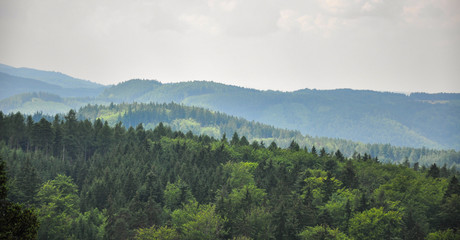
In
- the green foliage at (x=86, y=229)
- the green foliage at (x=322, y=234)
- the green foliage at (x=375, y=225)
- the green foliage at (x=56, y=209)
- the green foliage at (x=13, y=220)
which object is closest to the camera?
the green foliage at (x=13, y=220)

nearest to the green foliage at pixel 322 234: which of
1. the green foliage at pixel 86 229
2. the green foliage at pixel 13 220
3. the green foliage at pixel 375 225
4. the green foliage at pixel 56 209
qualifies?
the green foliage at pixel 375 225

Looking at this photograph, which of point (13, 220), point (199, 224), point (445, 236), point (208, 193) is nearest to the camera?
point (13, 220)

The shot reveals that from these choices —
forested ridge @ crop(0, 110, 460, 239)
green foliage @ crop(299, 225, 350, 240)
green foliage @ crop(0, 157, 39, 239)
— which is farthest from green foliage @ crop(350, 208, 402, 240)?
green foliage @ crop(0, 157, 39, 239)

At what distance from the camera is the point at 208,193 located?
11025 cm

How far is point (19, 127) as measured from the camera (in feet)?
473

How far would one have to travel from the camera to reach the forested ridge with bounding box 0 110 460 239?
84.6 m

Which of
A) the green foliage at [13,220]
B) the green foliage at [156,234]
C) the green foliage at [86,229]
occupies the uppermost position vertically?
the green foliage at [13,220]

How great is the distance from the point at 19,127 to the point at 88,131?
2309 centimetres

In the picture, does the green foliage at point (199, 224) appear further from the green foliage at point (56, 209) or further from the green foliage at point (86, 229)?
the green foliage at point (56, 209)

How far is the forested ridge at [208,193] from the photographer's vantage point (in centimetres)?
8456

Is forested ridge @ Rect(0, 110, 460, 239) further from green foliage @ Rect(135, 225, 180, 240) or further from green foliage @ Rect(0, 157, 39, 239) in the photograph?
green foliage @ Rect(0, 157, 39, 239)

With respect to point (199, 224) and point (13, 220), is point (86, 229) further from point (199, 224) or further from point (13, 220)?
point (13, 220)

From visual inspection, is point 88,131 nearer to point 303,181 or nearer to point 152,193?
point 152,193

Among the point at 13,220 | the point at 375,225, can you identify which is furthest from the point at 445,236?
the point at 13,220
